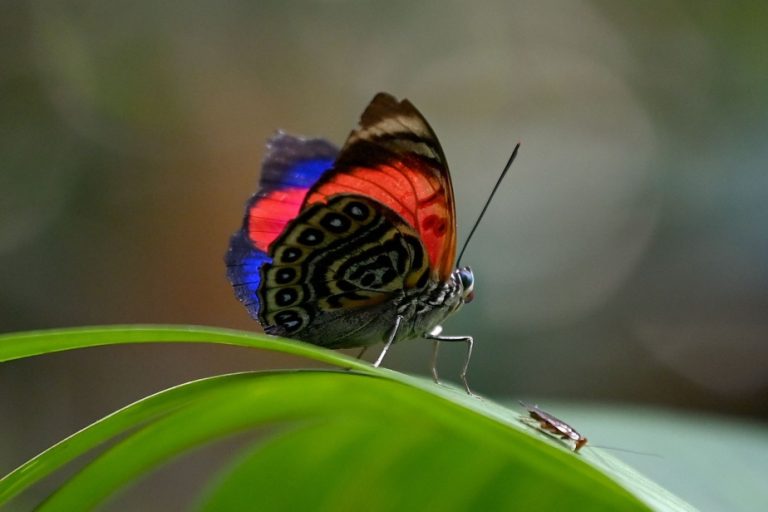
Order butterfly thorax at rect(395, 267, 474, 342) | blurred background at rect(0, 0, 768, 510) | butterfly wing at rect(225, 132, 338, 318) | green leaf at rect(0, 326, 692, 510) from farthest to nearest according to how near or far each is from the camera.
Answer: blurred background at rect(0, 0, 768, 510) → butterfly thorax at rect(395, 267, 474, 342) → butterfly wing at rect(225, 132, 338, 318) → green leaf at rect(0, 326, 692, 510)

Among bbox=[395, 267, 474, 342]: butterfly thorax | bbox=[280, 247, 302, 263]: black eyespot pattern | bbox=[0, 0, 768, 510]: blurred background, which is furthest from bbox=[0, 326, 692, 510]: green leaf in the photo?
bbox=[0, 0, 768, 510]: blurred background

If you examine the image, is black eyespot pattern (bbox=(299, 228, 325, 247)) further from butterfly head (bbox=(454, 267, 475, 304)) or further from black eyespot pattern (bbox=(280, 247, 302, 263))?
butterfly head (bbox=(454, 267, 475, 304))

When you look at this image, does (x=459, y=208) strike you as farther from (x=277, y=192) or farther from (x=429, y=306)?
(x=277, y=192)

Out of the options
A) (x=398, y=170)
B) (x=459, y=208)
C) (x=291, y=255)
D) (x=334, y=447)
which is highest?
(x=459, y=208)

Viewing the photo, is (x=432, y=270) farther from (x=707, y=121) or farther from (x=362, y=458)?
(x=707, y=121)

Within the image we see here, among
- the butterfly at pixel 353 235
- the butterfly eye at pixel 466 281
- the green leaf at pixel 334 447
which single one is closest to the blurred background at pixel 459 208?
the butterfly eye at pixel 466 281

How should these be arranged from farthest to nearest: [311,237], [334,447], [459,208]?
[459,208] < [311,237] < [334,447]

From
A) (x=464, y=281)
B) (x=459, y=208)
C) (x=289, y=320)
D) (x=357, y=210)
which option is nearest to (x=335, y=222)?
(x=357, y=210)

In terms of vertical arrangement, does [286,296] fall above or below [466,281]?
below
